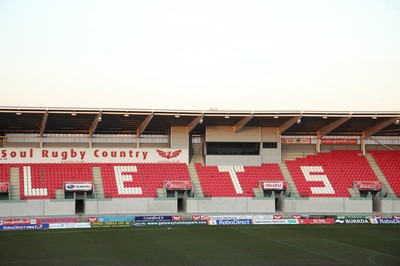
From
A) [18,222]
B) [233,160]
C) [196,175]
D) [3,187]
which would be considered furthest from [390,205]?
[3,187]

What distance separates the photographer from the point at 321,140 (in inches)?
2247

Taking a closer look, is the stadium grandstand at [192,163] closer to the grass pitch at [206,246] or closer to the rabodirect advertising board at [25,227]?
the rabodirect advertising board at [25,227]

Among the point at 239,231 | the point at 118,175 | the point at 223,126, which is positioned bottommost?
the point at 239,231

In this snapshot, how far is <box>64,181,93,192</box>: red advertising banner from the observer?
4666 cm

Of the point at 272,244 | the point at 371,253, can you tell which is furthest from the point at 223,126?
the point at 371,253

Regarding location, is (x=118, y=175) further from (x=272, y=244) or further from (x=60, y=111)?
(x=272, y=244)

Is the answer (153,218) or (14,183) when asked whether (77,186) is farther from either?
(153,218)

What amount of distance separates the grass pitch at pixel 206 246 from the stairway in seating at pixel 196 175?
26.3 feet

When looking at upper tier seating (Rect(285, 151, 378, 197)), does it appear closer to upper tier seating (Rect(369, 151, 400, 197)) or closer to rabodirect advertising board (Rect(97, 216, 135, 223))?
upper tier seating (Rect(369, 151, 400, 197))

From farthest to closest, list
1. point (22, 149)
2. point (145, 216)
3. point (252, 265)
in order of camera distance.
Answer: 1. point (22, 149)
2. point (145, 216)
3. point (252, 265)

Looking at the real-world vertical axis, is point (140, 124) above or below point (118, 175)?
above

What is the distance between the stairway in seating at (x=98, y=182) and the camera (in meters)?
47.8

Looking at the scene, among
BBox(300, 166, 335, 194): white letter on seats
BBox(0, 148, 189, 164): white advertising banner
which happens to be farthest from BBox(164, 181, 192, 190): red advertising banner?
BBox(300, 166, 335, 194): white letter on seats

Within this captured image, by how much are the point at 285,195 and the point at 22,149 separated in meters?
22.4
